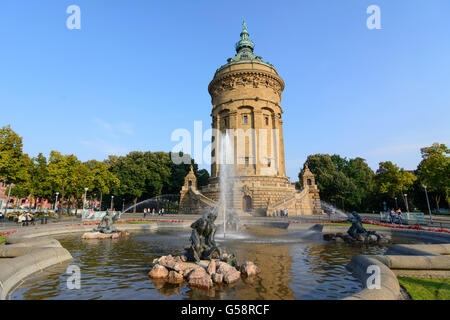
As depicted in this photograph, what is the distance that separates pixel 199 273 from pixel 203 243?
211 centimetres

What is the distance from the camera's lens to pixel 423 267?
7125mm

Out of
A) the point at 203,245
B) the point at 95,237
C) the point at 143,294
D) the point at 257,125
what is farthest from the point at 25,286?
the point at 257,125

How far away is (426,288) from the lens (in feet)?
18.7

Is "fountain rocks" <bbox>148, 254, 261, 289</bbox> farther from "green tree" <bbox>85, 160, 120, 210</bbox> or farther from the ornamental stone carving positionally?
the ornamental stone carving

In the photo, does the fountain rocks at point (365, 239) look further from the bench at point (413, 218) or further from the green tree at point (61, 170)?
→ the green tree at point (61, 170)

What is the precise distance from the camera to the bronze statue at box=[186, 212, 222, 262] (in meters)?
8.16

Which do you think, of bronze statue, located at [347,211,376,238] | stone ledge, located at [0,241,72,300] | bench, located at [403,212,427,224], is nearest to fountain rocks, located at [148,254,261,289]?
stone ledge, located at [0,241,72,300]

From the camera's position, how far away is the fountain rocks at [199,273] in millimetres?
6326

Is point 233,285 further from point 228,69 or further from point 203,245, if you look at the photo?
point 228,69

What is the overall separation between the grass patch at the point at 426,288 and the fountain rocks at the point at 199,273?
3.79 meters

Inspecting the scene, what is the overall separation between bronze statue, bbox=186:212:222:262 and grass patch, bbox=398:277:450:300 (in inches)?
202

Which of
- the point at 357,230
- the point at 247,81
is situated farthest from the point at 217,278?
the point at 247,81

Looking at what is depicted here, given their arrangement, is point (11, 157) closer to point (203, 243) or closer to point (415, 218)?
point (203, 243)

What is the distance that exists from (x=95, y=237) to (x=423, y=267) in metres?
15.9
